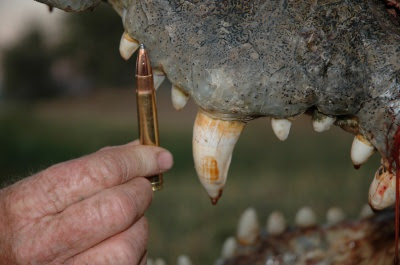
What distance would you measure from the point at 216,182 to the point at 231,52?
0.84 ft

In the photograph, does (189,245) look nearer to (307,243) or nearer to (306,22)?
(307,243)

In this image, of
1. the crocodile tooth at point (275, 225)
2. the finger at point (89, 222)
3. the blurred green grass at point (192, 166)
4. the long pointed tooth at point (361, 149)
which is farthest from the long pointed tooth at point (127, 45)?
the blurred green grass at point (192, 166)

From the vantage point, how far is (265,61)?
116 centimetres

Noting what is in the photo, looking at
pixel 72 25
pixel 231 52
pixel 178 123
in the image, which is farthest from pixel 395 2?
pixel 72 25

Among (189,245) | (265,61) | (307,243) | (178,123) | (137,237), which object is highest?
(265,61)

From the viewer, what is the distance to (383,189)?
4.06 feet

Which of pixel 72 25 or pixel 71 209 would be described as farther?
pixel 72 25

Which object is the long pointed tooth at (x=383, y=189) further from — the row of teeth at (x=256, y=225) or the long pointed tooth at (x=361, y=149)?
the row of teeth at (x=256, y=225)

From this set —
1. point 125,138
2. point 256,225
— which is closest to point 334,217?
point 256,225

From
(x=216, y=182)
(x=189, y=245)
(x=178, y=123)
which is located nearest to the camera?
(x=216, y=182)

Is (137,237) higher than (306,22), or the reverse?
(306,22)

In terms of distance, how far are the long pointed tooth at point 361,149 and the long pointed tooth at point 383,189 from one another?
4 cm

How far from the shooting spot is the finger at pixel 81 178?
120 centimetres

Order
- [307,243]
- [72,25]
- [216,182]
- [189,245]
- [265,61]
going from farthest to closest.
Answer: [72,25], [189,245], [307,243], [216,182], [265,61]
